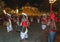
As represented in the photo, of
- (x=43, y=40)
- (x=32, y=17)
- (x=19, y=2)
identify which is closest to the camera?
(x=43, y=40)

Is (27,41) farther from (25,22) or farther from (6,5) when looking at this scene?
(6,5)

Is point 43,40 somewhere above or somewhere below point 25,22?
below

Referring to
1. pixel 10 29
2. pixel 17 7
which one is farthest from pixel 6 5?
pixel 10 29

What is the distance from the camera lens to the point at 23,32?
38.8 ft

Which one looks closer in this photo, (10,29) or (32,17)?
(10,29)

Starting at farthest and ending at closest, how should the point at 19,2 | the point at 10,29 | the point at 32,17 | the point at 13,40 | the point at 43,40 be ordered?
the point at 19,2
the point at 32,17
the point at 10,29
the point at 43,40
the point at 13,40

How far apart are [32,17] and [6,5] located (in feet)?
8.97

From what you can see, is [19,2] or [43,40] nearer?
[43,40]

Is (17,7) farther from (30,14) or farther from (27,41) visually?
(27,41)

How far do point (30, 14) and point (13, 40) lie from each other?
12.0m

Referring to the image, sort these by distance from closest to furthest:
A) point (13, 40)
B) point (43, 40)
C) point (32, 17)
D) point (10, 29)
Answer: point (13, 40)
point (43, 40)
point (10, 29)
point (32, 17)

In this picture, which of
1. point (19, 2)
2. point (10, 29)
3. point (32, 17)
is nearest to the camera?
point (10, 29)

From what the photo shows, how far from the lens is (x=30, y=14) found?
23.1m

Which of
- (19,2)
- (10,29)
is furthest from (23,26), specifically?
(19,2)
